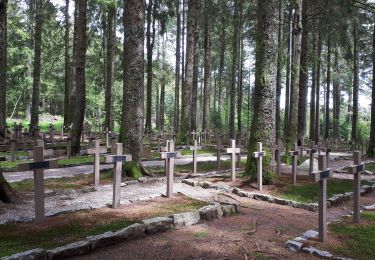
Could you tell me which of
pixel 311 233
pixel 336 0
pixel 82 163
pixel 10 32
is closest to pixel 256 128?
pixel 311 233

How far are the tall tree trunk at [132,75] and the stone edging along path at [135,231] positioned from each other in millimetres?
4067

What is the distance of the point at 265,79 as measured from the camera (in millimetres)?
9820

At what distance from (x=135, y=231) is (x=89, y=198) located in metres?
2.81

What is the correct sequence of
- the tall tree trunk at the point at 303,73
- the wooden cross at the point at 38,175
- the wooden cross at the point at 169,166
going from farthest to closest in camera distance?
the tall tree trunk at the point at 303,73
the wooden cross at the point at 169,166
the wooden cross at the point at 38,175

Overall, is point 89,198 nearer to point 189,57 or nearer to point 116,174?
point 116,174

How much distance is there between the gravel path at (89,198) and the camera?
6.13 meters

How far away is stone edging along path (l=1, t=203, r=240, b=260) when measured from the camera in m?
4.24

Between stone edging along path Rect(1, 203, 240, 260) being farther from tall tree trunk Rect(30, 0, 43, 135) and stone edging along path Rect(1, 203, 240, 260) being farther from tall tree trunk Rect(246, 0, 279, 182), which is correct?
tall tree trunk Rect(30, 0, 43, 135)

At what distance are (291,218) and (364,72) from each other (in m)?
33.4

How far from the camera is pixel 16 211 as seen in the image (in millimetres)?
6195

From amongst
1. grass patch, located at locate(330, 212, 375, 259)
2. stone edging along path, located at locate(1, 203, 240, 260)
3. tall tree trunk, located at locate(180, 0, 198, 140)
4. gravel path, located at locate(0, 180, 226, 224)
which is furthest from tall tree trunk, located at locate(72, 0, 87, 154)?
grass patch, located at locate(330, 212, 375, 259)

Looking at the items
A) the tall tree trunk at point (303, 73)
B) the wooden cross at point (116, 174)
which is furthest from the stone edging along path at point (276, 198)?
the tall tree trunk at point (303, 73)

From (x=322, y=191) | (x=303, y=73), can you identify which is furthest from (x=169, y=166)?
(x=303, y=73)

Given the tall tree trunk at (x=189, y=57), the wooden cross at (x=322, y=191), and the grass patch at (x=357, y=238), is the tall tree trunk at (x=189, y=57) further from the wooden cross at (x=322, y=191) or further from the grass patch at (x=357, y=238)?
the wooden cross at (x=322, y=191)
